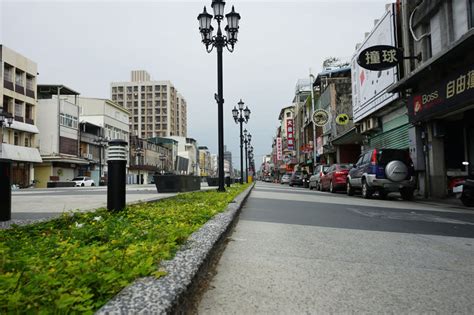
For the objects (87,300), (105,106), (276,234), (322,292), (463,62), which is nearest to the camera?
(87,300)

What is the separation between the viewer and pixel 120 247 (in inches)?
134

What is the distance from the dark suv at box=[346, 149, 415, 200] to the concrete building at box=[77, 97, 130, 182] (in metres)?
41.0

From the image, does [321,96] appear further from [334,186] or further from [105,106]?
[105,106]

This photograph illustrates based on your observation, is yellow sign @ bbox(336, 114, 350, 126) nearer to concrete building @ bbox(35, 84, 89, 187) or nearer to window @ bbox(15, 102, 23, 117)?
concrete building @ bbox(35, 84, 89, 187)

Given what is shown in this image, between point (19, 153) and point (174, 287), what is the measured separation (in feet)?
147

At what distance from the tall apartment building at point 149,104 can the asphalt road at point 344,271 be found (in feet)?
412

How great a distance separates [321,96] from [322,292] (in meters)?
41.7

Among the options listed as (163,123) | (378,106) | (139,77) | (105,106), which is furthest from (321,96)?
(139,77)

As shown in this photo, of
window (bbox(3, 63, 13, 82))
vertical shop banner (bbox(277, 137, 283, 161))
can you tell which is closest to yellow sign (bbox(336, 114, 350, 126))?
window (bbox(3, 63, 13, 82))

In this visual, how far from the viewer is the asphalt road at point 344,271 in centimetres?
281

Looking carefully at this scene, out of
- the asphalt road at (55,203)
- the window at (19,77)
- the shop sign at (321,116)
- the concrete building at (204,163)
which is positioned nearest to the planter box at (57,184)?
the window at (19,77)

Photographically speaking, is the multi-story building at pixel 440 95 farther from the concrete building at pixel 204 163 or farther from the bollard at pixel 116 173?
the concrete building at pixel 204 163

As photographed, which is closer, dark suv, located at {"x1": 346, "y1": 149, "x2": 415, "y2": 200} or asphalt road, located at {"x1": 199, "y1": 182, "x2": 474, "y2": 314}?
asphalt road, located at {"x1": 199, "y1": 182, "x2": 474, "y2": 314}

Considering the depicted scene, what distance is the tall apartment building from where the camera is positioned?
128 metres
